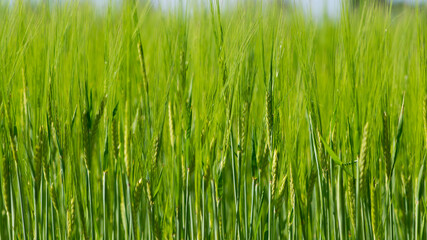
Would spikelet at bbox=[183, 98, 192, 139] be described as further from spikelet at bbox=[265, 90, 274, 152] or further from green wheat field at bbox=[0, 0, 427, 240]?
spikelet at bbox=[265, 90, 274, 152]

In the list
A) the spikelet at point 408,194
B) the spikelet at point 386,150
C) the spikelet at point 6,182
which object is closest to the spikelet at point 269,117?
the spikelet at point 386,150

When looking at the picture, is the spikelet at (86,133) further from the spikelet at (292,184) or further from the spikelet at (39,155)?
the spikelet at (292,184)

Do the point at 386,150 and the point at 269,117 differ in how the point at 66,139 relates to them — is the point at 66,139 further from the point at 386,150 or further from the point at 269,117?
the point at 386,150

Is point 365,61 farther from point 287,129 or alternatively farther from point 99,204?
point 99,204

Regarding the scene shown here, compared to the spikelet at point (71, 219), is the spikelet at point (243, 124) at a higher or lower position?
higher

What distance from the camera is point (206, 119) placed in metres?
0.97

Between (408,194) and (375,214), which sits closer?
(375,214)

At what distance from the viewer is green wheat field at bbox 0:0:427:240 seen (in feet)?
3.14

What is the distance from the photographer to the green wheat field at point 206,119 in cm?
96

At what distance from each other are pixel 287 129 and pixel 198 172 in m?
0.19

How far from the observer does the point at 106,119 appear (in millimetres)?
1010

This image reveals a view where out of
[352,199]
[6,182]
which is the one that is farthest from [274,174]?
[6,182]

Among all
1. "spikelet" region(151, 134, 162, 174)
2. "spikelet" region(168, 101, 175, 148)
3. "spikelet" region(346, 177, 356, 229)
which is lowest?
"spikelet" region(346, 177, 356, 229)

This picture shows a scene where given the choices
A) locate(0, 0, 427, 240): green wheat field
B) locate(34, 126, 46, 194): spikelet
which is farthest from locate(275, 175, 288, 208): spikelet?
locate(34, 126, 46, 194): spikelet
